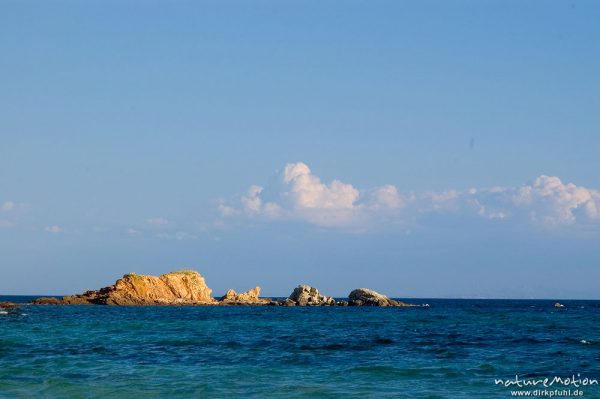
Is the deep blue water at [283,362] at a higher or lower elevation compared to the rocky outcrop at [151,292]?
lower

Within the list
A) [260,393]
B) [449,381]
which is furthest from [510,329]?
[260,393]

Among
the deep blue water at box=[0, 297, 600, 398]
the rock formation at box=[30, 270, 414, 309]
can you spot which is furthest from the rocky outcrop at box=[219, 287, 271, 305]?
the deep blue water at box=[0, 297, 600, 398]

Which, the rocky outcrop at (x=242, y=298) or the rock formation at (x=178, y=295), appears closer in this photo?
the rock formation at (x=178, y=295)

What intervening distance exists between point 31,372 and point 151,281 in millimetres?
115838

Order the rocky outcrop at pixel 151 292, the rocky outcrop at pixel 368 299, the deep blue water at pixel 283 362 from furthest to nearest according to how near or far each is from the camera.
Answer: the rocky outcrop at pixel 368 299
the rocky outcrop at pixel 151 292
the deep blue water at pixel 283 362

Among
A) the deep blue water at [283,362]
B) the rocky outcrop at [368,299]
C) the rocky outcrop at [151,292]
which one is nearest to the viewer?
the deep blue water at [283,362]

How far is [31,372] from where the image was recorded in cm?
3284

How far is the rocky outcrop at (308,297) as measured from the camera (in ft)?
511

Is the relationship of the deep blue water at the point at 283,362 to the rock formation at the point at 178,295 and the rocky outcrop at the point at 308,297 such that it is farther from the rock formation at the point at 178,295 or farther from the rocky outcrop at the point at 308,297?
the rocky outcrop at the point at 308,297

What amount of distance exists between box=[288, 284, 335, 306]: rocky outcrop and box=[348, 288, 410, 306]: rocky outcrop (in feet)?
17.3

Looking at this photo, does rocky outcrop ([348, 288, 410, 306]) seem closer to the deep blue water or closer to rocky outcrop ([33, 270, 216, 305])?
rocky outcrop ([33, 270, 216, 305])

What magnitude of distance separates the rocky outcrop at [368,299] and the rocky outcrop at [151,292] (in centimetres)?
3108

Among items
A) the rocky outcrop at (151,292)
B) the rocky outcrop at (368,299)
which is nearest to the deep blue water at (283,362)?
the rocky outcrop at (151,292)

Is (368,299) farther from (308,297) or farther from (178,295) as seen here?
(178,295)
